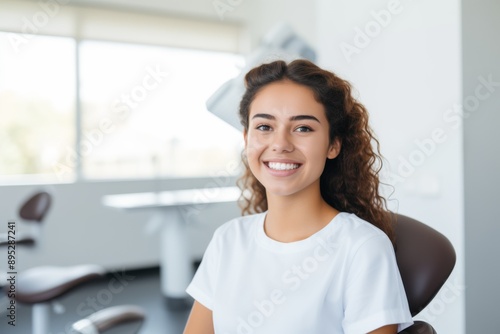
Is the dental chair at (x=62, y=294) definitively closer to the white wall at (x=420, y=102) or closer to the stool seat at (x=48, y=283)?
the stool seat at (x=48, y=283)

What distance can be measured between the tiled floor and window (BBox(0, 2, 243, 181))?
93 cm

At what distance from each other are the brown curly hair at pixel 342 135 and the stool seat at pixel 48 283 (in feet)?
3.02

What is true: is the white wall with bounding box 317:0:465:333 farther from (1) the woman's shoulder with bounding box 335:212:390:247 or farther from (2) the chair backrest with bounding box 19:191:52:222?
(2) the chair backrest with bounding box 19:191:52:222

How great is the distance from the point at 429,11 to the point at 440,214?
759 millimetres

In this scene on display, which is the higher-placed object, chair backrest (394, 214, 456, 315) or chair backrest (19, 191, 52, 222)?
chair backrest (394, 214, 456, 315)

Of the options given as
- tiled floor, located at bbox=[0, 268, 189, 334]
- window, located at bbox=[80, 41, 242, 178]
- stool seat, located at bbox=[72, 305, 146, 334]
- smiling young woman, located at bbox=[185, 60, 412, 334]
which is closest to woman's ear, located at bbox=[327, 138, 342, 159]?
smiling young woman, located at bbox=[185, 60, 412, 334]

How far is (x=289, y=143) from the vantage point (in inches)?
40.4

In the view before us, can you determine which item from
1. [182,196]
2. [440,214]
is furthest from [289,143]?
[182,196]

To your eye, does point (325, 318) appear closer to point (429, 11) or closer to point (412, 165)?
point (412, 165)

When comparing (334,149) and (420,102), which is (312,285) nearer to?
(334,149)

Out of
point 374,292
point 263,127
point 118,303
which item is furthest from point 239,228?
point 118,303

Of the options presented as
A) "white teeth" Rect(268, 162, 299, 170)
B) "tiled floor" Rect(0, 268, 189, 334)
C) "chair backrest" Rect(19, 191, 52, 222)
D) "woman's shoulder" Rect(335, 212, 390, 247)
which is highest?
"white teeth" Rect(268, 162, 299, 170)

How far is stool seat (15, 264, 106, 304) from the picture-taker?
1.65 metres

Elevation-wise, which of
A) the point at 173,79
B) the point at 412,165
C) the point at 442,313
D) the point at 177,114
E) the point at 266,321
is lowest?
the point at 442,313
